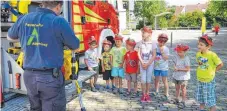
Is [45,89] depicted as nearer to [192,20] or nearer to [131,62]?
[131,62]

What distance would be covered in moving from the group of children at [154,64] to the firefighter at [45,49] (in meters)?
2.37

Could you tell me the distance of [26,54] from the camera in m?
2.76

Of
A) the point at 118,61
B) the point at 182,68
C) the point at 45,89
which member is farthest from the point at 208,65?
the point at 45,89

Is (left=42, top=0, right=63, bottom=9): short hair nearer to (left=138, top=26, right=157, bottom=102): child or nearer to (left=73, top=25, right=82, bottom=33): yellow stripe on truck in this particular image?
(left=138, top=26, right=157, bottom=102): child

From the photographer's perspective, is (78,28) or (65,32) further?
(78,28)

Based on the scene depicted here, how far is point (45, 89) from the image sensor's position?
8.82ft

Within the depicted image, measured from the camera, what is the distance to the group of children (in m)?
4.32

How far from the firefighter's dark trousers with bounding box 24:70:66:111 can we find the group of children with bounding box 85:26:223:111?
7.93ft

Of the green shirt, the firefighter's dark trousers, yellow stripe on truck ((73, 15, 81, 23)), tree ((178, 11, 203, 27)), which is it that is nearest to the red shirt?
the green shirt

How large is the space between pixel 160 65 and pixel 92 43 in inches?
61.7

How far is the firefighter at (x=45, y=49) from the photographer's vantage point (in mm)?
2656

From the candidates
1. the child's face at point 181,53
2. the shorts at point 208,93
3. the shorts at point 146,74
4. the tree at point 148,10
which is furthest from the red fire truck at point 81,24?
the tree at point 148,10

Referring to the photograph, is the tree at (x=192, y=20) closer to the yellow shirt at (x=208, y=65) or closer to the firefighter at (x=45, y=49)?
the yellow shirt at (x=208, y=65)

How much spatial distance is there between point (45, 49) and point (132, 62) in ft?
10.1
